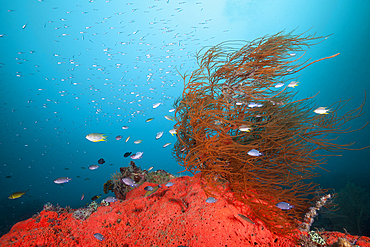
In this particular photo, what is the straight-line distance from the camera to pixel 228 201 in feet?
11.1

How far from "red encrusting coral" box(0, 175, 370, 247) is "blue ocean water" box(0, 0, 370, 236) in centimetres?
1271

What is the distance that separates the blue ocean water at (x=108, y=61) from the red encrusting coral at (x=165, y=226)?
41.7 feet

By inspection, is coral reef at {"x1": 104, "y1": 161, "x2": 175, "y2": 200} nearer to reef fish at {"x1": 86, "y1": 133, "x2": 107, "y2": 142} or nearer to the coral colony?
reef fish at {"x1": 86, "y1": 133, "x2": 107, "y2": 142}

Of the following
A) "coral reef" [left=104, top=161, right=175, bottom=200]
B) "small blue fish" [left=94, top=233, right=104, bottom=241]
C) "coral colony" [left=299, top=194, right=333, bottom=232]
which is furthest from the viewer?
"coral reef" [left=104, top=161, right=175, bottom=200]

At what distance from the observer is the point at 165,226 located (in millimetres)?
3100

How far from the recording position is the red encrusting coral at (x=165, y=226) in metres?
2.86

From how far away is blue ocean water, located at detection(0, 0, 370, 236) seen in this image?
22453 millimetres

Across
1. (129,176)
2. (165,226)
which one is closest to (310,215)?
(165,226)

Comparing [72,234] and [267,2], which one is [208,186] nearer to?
[72,234]

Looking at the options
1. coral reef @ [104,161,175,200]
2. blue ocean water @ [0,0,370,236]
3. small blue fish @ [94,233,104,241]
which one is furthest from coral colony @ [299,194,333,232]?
blue ocean water @ [0,0,370,236]

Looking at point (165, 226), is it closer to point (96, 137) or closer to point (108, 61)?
point (96, 137)

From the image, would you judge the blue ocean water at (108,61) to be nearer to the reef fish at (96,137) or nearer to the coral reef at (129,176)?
the coral reef at (129,176)

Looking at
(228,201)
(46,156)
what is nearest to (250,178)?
(228,201)

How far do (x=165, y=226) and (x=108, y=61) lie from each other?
41834mm
